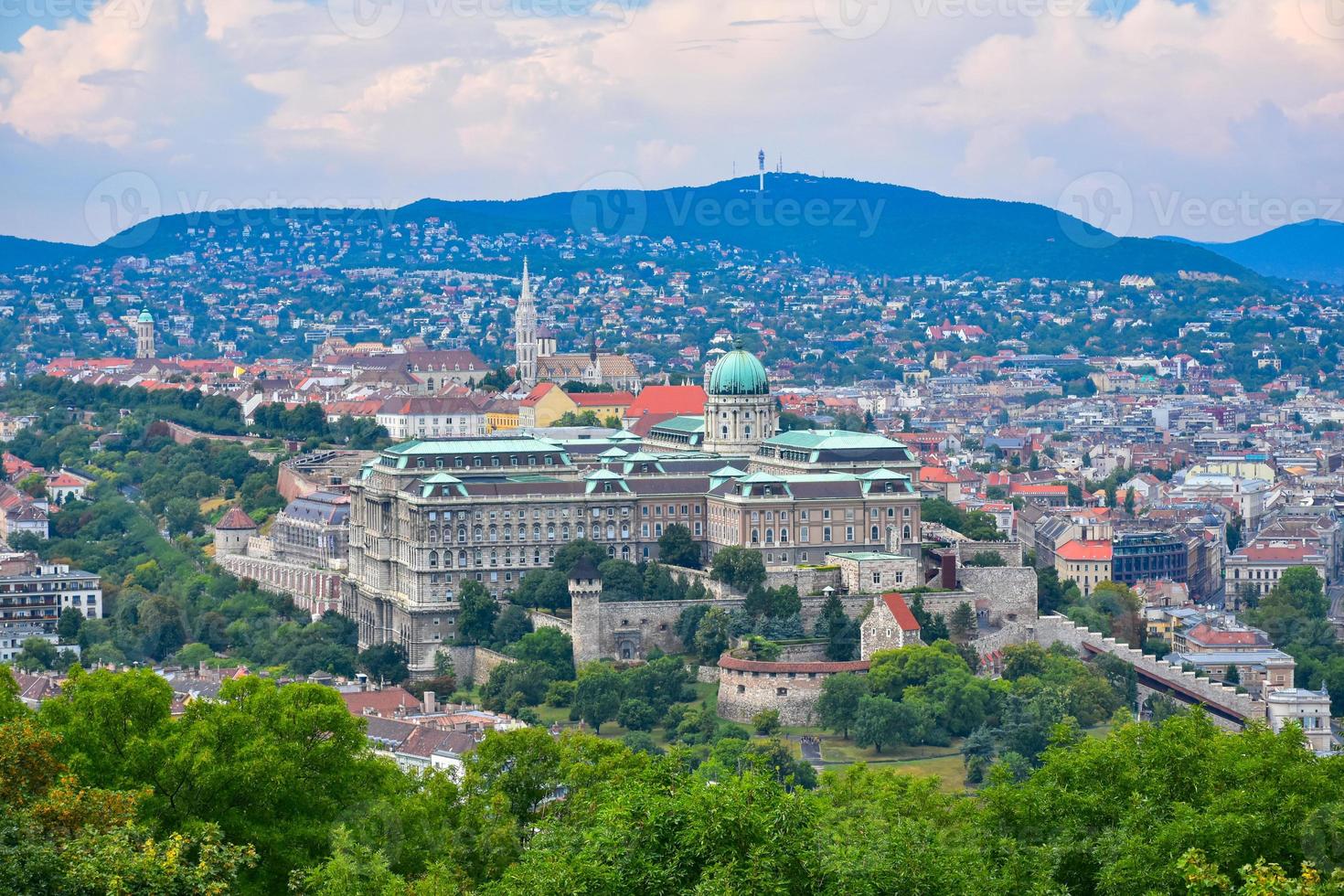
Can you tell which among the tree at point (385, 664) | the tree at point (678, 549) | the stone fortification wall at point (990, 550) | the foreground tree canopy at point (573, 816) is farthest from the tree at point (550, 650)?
the foreground tree canopy at point (573, 816)

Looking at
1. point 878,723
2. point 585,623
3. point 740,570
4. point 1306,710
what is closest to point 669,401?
point 740,570

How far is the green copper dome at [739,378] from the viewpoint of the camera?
3802 inches

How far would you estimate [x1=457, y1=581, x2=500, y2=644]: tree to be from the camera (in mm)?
83688

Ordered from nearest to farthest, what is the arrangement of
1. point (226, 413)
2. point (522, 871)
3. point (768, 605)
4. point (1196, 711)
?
point (522, 871) < point (1196, 711) < point (768, 605) < point (226, 413)

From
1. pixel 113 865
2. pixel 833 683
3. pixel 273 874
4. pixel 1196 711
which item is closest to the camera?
pixel 113 865

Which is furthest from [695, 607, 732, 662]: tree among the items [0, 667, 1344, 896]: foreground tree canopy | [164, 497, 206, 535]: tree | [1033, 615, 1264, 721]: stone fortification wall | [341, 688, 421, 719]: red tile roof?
[164, 497, 206, 535]: tree

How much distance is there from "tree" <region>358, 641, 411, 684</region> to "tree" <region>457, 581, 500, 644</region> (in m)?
1.99

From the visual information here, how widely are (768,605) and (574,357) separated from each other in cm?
7685

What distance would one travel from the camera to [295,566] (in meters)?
97.8

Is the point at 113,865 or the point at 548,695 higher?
the point at 113,865

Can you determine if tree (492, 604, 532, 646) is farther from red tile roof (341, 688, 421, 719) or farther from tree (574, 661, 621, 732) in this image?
tree (574, 661, 621, 732)

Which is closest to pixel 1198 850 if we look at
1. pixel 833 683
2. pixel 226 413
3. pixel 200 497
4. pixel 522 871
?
pixel 522 871

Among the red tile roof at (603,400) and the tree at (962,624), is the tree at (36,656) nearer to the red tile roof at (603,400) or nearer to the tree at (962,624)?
the tree at (962,624)

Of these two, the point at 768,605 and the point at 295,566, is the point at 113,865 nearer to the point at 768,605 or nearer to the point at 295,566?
the point at 768,605
